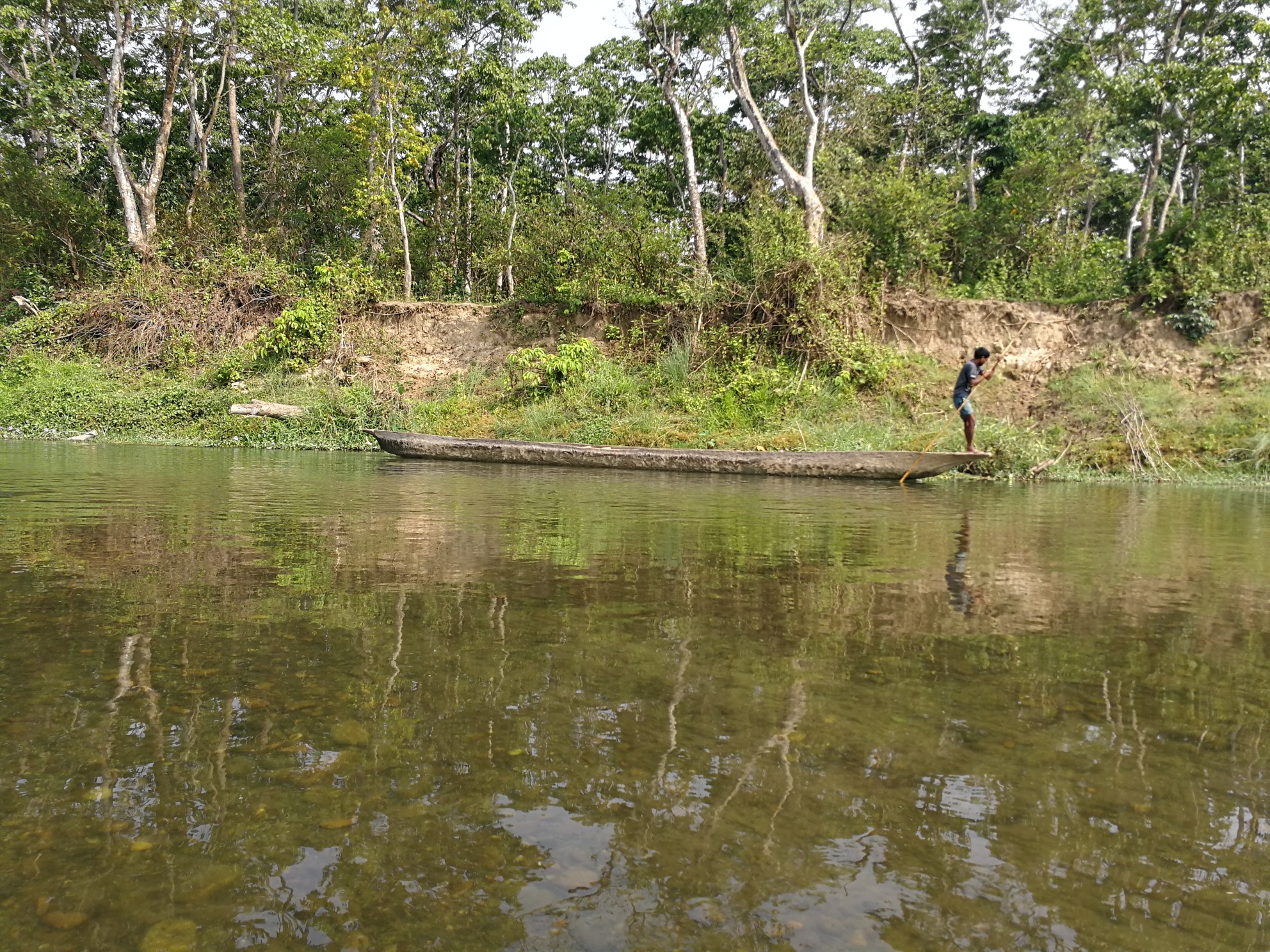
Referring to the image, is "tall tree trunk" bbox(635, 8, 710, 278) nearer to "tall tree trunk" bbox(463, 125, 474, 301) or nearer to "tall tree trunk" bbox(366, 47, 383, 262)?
"tall tree trunk" bbox(366, 47, 383, 262)

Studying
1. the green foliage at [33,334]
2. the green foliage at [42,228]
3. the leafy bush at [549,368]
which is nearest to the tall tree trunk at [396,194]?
the leafy bush at [549,368]

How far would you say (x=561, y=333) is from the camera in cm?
2161

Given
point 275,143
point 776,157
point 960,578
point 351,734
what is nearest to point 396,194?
point 275,143

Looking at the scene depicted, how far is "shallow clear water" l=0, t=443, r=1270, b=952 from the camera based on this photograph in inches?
72.5

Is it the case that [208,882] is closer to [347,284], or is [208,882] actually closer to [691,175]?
[347,284]

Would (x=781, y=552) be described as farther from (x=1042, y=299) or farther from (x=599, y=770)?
(x=1042, y=299)

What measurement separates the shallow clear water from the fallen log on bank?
46.0 feet

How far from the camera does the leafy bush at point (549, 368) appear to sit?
19094mm

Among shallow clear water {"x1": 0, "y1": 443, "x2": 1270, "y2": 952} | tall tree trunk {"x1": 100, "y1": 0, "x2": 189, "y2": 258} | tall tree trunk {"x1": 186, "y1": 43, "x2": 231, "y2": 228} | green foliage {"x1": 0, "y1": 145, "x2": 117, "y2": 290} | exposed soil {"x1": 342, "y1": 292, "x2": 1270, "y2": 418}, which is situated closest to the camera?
shallow clear water {"x1": 0, "y1": 443, "x2": 1270, "y2": 952}

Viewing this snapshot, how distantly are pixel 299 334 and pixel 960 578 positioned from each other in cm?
1866

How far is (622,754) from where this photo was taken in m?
2.57

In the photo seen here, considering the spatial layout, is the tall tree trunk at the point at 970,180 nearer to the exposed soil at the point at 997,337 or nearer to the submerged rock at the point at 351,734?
the exposed soil at the point at 997,337

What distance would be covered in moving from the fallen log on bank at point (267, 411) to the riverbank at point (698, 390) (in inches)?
6.8

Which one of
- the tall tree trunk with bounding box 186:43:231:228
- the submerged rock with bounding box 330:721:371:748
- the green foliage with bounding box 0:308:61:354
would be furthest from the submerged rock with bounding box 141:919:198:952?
the tall tree trunk with bounding box 186:43:231:228
